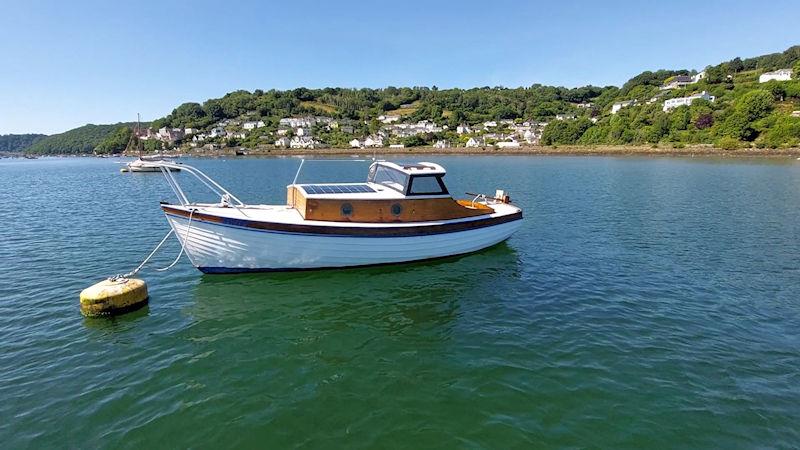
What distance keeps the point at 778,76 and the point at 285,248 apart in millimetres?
185523

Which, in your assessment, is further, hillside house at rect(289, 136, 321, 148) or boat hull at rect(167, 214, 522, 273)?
hillside house at rect(289, 136, 321, 148)

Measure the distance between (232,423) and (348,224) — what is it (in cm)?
806

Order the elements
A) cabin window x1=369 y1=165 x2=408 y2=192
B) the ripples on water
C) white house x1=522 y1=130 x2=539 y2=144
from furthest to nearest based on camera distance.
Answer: white house x1=522 y1=130 x2=539 y2=144 → cabin window x1=369 y1=165 x2=408 y2=192 → the ripples on water

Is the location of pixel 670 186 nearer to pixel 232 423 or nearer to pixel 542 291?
pixel 542 291

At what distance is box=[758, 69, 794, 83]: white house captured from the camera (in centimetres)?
12938

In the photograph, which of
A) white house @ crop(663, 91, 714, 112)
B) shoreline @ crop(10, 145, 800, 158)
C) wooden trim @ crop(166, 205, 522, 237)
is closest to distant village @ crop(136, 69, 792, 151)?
white house @ crop(663, 91, 714, 112)

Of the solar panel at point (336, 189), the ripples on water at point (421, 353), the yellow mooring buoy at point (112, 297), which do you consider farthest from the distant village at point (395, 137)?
the yellow mooring buoy at point (112, 297)

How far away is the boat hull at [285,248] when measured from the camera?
13172 millimetres

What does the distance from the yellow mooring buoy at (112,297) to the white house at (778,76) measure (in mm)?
181829

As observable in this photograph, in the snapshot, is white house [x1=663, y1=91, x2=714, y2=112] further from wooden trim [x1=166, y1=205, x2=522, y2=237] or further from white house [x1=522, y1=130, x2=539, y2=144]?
wooden trim [x1=166, y1=205, x2=522, y2=237]

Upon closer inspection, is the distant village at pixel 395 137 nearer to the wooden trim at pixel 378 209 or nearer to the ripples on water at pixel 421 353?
the wooden trim at pixel 378 209

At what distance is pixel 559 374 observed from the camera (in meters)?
8.62

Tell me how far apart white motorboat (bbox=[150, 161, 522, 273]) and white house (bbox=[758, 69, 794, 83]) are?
17169 centimetres

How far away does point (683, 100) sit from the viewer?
5448 inches
